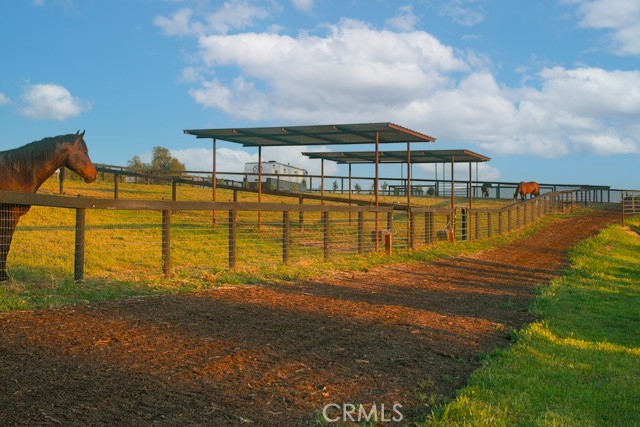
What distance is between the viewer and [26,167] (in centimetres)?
885

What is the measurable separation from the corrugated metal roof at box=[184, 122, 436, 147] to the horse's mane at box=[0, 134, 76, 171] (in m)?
7.82

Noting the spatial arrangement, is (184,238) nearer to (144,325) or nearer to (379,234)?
(379,234)

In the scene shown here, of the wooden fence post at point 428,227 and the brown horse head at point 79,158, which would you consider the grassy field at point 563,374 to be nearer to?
the brown horse head at point 79,158

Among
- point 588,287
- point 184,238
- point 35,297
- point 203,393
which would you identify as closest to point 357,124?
point 184,238

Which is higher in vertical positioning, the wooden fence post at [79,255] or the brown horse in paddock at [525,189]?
the brown horse in paddock at [525,189]

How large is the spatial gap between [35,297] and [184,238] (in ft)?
25.1

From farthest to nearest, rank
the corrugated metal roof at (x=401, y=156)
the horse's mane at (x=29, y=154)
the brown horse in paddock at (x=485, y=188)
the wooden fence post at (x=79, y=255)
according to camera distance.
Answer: the brown horse in paddock at (x=485, y=188) < the corrugated metal roof at (x=401, y=156) < the horse's mane at (x=29, y=154) < the wooden fence post at (x=79, y=255)

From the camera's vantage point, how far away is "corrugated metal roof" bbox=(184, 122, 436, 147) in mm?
15789

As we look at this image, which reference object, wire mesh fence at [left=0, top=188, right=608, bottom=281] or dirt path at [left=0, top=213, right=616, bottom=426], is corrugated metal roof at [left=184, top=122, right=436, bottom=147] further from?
dirt path at [left=0, top=213, right=616, bottom=426]

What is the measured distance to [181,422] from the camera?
145 inches

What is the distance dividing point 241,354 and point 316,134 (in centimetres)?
1226

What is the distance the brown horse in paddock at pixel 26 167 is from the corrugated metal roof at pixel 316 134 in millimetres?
7558

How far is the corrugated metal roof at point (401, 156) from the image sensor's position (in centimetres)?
2214

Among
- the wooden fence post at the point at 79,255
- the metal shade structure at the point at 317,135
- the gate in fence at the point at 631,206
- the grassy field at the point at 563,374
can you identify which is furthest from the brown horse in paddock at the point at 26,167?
the gate in fence at the point at 631,206
